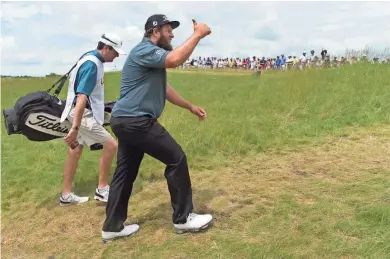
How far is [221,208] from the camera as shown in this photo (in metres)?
4.37

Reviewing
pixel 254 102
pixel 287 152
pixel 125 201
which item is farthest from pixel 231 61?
pixel 125 201

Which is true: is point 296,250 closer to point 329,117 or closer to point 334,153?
point 334,153

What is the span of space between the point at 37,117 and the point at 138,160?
1509 millimetres

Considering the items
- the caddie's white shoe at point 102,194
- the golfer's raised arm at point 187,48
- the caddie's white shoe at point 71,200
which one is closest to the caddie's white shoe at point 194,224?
the caddie's white shoe at point 102,194

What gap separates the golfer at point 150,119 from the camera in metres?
3.52

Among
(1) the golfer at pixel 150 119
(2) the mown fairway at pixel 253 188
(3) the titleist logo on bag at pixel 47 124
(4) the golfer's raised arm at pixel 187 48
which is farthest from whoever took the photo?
(3) the titleist logo on bag at pixel 47 124

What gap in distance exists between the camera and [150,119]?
11.9 ft

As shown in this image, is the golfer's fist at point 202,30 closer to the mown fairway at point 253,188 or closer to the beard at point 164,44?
the beard at point 164,44

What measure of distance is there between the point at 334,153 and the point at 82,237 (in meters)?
3.85

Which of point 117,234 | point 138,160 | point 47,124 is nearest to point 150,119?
point 138,160

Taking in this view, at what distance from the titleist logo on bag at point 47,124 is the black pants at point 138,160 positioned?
1275 mm

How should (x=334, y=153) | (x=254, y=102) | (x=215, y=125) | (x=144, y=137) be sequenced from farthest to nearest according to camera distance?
(x=254, y=102)
(x=215, y=125)
(x=334, y=153)
(x=144, y=137)

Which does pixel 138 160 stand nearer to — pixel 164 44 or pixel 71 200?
pixel 164 44

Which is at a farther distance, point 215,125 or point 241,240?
point 215,125
